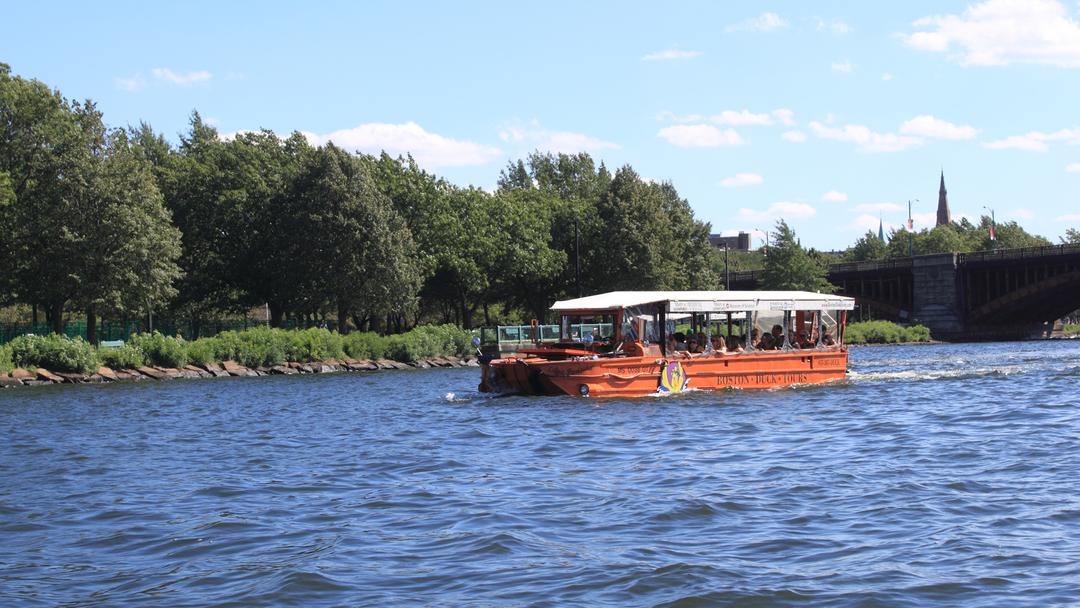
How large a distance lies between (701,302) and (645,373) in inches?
106

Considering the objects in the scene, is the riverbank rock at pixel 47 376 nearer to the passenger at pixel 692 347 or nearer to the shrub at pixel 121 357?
the shrub at pixel 121 357

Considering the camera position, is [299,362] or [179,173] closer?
[299,362]

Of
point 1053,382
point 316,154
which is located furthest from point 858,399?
point 316,154

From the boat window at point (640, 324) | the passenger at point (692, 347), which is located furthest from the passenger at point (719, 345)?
the boat window at point (640, 324)

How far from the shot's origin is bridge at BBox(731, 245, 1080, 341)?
87.6 metres

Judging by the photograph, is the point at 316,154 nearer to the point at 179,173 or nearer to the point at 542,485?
the point at 179,173

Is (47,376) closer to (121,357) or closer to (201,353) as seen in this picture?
(121,357)

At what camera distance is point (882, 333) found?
281ft

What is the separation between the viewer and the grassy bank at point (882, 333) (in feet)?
276

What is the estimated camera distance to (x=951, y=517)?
13195mm

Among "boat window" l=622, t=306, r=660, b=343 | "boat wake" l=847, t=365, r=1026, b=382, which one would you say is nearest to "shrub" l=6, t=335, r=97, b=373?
"boat window" l=622, t=306, r=660, b=343

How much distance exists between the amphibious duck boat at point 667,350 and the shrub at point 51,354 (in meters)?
19.4

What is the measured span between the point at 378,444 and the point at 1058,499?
11768 millimetres

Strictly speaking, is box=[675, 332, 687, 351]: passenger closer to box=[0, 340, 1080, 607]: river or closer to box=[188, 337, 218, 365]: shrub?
box=[0, 340, 1080, 607]: river
